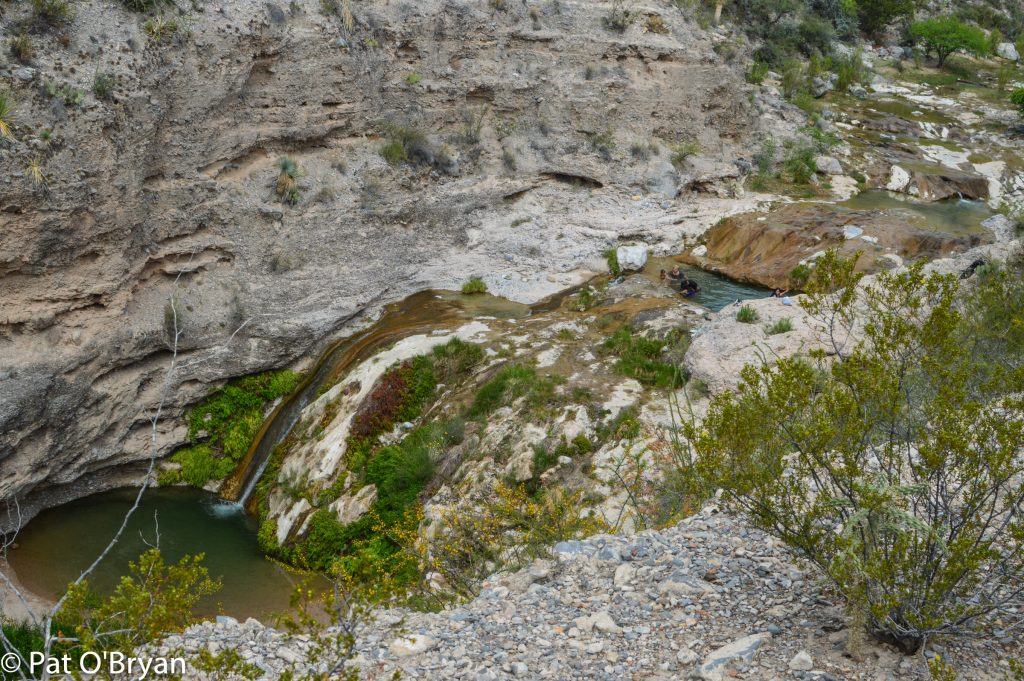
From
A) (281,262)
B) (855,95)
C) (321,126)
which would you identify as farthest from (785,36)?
(281,262)

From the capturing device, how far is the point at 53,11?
46.9ft

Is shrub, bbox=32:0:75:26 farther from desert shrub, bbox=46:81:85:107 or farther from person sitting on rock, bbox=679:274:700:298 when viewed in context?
person sitting on rock, bbox=679:274:700:298

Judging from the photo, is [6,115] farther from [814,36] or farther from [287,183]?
[814,36]

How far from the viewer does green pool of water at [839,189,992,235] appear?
68.2 ft

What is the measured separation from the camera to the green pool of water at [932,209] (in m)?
20.8

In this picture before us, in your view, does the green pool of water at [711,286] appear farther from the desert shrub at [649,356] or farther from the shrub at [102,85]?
the shrub at [102,85]

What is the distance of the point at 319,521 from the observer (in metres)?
12.7

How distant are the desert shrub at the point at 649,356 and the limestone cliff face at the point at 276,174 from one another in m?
4.30

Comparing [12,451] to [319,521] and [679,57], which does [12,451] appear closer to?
[319,521]

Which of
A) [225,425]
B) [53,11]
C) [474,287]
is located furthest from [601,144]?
[53,11]

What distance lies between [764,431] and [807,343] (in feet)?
24.7

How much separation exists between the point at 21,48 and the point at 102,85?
1321 millimetres

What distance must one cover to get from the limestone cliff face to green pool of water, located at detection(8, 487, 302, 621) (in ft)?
2.46

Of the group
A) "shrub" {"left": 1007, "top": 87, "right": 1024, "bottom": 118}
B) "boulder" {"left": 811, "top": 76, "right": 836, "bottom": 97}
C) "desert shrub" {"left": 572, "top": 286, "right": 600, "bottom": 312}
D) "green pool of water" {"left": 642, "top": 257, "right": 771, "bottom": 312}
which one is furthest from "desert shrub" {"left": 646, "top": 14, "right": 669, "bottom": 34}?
"shrub" {"left": 1007, "top": 87, "right": 1024, "bottom": 118}
